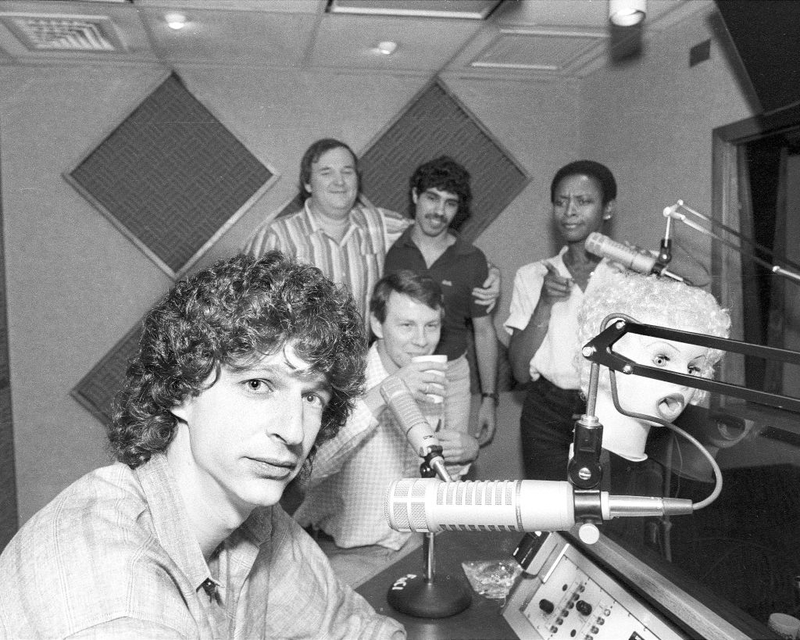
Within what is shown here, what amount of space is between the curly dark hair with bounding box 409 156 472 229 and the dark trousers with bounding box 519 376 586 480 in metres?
1.10

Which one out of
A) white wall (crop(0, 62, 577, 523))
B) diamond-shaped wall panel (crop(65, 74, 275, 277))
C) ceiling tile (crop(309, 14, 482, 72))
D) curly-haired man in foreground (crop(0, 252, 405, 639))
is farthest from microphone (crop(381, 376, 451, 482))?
diamond-shaped wall panel (crop(65, 74, 275, 277))

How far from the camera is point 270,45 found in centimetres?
288

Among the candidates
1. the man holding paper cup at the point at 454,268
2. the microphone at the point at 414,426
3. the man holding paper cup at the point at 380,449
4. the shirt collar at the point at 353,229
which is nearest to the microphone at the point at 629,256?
the man holding paper cup at the point at 380,449

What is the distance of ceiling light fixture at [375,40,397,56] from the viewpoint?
294 cm

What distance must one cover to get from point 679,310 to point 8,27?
245cm

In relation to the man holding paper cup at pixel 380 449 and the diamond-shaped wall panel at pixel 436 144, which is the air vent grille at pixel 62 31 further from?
the man holding paper cup at pixel 380 449

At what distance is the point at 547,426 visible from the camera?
220cm

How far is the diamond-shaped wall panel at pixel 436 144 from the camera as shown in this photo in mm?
3311

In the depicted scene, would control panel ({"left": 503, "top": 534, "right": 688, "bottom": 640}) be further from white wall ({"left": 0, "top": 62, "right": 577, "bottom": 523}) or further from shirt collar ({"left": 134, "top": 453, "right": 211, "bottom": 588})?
white wall ({"left": 0, "top": 62, "right": 577, "bottom": 523})

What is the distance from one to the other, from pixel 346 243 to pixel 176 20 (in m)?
1.08

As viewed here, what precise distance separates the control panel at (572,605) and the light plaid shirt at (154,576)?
23 cm

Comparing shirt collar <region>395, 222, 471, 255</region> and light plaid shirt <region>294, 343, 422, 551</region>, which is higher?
shirt collar <region>395, 222, 471, 255</region>

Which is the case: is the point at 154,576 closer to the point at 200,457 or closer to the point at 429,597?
the point at 200,457

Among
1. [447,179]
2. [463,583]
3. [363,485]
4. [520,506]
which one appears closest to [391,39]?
[447,179]
